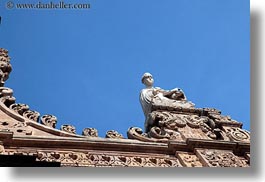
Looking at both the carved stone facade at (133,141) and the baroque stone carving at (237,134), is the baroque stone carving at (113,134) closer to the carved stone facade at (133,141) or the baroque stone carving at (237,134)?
the carved stone facade at (133,141)

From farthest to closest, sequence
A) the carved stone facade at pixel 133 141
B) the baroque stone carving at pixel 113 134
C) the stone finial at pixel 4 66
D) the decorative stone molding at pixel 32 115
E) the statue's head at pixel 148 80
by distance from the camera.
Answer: the statue's head at pixel 148 80, the stone finial at pixel 4 66, the decorative stone molding at pixel 32 115, the baroque stone carving at pixel 113 134, the carved stone facade at pixel 133 141

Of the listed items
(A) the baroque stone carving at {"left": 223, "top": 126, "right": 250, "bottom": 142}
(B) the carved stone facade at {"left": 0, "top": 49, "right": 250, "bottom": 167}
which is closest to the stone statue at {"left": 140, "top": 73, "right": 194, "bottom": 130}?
(B) the carved stone facade at {"left": 0, "top": 49, "right": 250, "bottom": 167}

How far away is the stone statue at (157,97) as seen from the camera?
12.0 metres

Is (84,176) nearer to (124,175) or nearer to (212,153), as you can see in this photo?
(124,175)

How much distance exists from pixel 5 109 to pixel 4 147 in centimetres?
127

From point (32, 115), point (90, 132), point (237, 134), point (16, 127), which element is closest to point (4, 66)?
point (32, 115)

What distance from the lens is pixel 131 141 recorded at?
10.5 m

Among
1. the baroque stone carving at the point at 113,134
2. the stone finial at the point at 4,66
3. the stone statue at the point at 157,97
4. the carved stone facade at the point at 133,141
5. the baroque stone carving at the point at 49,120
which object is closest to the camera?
the carved stone facade at the point at 133,141

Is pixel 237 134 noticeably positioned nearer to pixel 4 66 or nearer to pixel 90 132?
pixel 90 132

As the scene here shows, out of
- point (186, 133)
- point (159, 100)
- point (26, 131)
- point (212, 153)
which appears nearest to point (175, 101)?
point (159, 100)

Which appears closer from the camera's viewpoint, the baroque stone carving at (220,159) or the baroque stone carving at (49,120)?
the baroque stone carving at (220,159)

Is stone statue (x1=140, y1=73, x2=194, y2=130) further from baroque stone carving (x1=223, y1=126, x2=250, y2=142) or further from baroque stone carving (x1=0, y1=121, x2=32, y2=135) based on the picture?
baroque stone carving (x1=0, y1=121, x2=32, y2=135)

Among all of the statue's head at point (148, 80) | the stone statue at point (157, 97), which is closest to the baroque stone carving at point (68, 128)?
the stone statue at point (157, 97)

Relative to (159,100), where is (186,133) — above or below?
below
